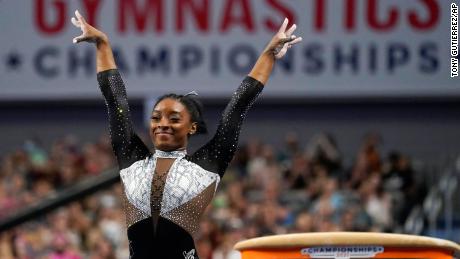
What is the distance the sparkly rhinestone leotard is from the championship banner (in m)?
8.77

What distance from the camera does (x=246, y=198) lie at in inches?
458

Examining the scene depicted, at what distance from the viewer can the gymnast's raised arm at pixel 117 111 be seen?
13.2 ft

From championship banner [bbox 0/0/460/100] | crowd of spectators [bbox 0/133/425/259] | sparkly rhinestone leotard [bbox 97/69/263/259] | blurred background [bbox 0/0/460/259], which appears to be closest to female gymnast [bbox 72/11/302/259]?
sparkly rhinestone leotard [bbox 97/69/263/259]

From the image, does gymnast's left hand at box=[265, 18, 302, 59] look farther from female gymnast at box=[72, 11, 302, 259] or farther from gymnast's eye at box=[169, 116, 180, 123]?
gymnast's eye at box=[169, 116, 180, 123]

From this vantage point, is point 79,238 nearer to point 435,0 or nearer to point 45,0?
point 45,0

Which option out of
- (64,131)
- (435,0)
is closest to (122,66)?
(64,131)

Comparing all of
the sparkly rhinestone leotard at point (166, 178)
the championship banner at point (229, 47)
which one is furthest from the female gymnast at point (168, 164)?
the championship banner at point (229, 47)

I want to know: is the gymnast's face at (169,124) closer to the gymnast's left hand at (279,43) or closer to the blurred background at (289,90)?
the gymnast's left hand at (279,43)

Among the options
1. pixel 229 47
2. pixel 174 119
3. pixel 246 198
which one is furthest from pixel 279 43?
pixel 229 47

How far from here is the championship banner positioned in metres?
12.7

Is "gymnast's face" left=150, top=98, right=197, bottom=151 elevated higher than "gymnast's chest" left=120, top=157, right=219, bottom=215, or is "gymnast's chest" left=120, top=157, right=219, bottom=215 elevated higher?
"gymnast's face" left=150, top=98, right=197, bottom=151

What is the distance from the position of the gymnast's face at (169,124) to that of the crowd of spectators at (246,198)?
4.81 meters

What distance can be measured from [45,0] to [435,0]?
16.3ft

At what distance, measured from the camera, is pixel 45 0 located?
13.4 meters
